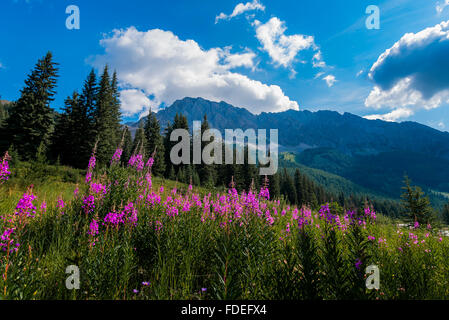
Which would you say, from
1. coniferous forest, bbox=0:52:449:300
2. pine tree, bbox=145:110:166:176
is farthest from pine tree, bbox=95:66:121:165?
coniferous forest, bbox=0:52:449:300

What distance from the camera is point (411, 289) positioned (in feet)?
10.4

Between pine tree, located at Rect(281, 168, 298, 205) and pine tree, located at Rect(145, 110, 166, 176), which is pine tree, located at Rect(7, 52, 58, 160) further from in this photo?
pine tree, located at Rect(281, 168, 298, 205)

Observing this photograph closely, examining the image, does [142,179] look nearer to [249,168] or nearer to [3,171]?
[3,171]

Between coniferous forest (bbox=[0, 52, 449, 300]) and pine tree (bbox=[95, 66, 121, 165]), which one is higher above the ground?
pine tree (bbox=[95, 66, 121, 165])

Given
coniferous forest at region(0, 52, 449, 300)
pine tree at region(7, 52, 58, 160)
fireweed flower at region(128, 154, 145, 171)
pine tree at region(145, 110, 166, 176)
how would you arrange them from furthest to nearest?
pine tree at region(145, 110, 166, 176)
pine tree at region(7, 52, 58, 160)
fireweed flower at region(128, 154, 145, 171)
coniferous forest at region(0, 52, 449, 300)

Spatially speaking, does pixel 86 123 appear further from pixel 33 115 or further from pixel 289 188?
pixel 289 188

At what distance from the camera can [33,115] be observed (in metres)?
28.2

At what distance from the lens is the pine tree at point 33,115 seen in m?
27.5

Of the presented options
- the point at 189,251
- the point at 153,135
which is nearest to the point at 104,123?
the point at 153,135

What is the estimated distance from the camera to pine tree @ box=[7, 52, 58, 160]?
27.5 meters

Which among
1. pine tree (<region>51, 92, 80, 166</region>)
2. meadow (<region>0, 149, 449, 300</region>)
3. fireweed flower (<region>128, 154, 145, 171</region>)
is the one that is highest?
pine tree (<region>51, 92, 80, 166</region>)

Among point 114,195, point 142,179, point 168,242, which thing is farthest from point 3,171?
point 142,179

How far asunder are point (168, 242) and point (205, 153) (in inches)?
1904
